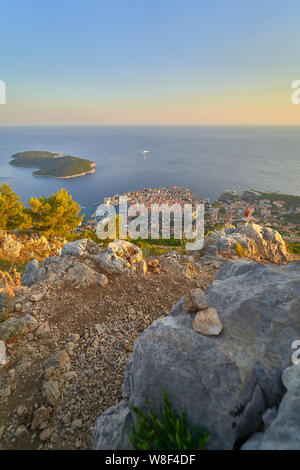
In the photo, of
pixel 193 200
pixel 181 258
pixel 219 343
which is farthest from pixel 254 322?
pixel 193 200

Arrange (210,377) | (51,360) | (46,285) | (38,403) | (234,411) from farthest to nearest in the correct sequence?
(46,285), (51,360), (38,403), (210,377), (234,411)

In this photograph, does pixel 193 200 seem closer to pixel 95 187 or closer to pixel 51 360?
pixel 95 187

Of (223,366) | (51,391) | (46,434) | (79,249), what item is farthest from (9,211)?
(223,366)

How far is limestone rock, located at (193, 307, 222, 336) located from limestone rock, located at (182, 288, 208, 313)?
0.08 m

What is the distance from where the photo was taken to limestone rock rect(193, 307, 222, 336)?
8.05 feet

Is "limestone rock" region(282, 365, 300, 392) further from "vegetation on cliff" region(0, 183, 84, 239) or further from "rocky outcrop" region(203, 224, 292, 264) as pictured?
"vegetation on cliff" region(0, 183, 84, 239)

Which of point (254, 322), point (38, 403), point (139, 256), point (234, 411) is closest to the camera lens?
point (234, 411)

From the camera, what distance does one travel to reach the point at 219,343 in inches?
91.0

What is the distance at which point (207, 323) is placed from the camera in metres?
2.50

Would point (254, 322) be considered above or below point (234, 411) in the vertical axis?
above

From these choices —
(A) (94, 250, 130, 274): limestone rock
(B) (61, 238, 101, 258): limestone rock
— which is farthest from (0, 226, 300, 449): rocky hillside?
(B) (61, 238, 101, 258): limestone rock

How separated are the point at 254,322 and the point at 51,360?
3276 mm

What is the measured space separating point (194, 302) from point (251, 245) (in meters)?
7.79

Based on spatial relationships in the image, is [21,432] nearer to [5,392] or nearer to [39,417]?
[39,417]
